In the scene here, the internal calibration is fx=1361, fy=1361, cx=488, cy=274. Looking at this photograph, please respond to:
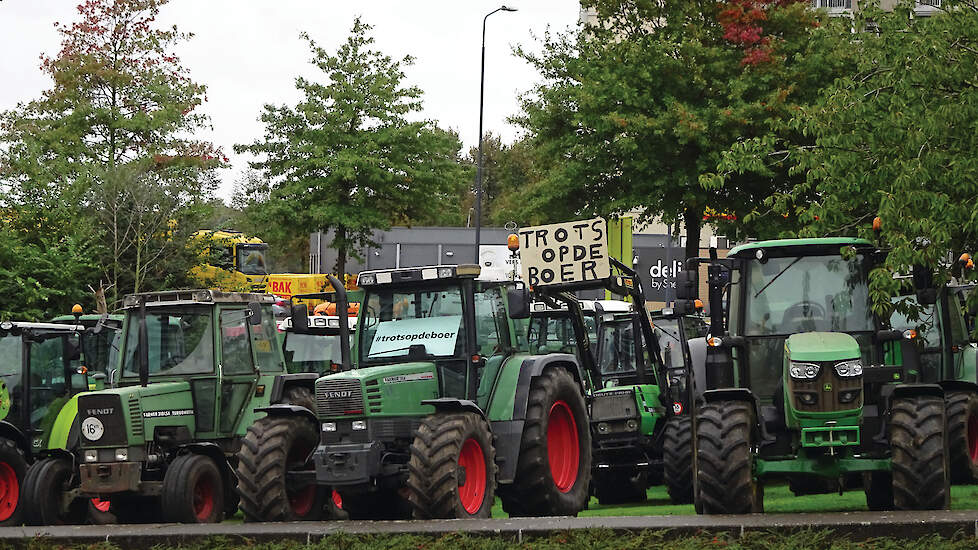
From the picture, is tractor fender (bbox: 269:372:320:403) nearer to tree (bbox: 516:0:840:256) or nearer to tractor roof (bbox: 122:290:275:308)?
tractor roof (bbox: 122:290:275:308)

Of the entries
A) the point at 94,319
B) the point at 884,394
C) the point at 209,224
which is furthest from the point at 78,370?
the point at 209,224

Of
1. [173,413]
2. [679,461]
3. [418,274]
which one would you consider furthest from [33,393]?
[679,461]

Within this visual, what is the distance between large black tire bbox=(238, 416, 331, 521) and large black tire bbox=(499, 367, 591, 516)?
6.76 feet

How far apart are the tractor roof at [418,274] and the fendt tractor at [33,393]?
4.22 meters

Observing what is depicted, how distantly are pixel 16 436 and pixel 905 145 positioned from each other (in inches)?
421

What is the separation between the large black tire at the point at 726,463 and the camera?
11180mm

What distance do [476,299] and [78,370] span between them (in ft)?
21.3

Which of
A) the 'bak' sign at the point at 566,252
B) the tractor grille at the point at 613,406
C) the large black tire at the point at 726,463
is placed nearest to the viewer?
the large black tire at the point at 726,463

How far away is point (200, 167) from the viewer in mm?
42750

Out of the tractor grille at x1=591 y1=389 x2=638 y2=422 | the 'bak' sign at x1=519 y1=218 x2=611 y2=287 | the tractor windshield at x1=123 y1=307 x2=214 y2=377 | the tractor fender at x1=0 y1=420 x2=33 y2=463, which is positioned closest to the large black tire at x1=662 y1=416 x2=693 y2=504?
the tractor grille at x1=591 y1=389 x2=638 y2=422

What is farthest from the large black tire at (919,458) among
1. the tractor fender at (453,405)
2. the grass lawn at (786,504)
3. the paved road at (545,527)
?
the tractor fender at (453,405)

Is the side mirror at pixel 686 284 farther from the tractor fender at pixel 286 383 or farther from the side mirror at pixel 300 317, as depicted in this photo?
the tractor fender at pixel 286 383

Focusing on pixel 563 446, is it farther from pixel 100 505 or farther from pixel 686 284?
pixel 100 505

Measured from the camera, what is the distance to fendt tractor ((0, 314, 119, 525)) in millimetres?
16094
